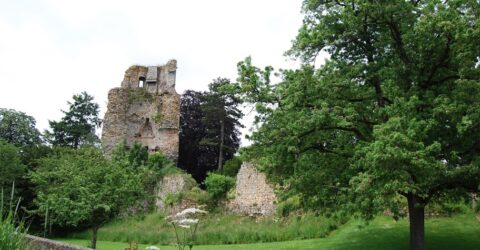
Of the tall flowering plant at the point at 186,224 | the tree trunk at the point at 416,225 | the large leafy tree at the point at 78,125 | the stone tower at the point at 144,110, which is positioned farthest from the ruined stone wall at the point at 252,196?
the large leafy tree at the point at 78,125

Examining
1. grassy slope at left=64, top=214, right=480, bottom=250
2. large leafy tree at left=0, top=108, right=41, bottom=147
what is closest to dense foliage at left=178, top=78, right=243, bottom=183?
large leafy tree at left=0, top=108, right=41, bottom=147

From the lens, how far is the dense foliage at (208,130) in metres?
44.7

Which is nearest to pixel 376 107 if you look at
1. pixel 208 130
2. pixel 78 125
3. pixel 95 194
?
pixel 95 194

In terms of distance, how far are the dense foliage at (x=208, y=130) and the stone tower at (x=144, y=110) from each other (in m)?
3.20

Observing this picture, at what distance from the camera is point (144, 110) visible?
152 feet

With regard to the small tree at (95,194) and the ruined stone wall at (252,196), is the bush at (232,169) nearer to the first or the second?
the ruined stone wall at (252,196)

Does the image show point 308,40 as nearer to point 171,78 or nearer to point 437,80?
point 437,80

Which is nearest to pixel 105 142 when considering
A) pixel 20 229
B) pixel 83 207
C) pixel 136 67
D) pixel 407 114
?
pixel 136 67

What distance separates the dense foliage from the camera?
44706mm

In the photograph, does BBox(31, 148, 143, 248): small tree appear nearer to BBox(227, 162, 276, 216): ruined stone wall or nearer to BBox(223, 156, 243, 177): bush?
BBox(227, 162, 276, 216): ruined stone wall

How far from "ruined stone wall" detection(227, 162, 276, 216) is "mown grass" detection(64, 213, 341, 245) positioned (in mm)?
691

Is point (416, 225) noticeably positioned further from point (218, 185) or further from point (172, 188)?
point (172, 188)

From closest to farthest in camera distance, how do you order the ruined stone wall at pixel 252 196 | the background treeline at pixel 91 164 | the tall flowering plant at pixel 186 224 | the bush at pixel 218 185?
the tall flowering plant at pixel 186 224
the background treeline at pixel 91 164
the ruined stone wall at pixel 252 196
the bush at pixel 218 185

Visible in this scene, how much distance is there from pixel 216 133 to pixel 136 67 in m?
10.4
